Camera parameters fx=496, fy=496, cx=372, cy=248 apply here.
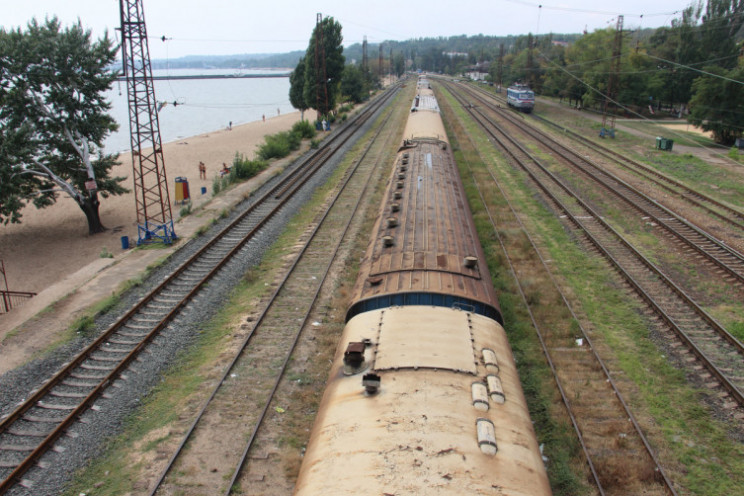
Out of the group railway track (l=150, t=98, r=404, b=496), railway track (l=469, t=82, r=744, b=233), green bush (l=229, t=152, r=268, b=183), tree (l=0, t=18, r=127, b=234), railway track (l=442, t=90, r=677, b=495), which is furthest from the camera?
green bush (l=229, t=152, r=268, b=183)

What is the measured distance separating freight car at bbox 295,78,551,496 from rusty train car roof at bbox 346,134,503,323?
0.04 meters

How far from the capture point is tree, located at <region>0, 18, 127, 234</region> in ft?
81.7

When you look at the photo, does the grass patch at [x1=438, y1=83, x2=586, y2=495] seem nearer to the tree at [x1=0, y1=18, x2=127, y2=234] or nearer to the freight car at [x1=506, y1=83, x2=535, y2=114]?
the tree at [x1=0, y1=18, x2=127, y2=234]

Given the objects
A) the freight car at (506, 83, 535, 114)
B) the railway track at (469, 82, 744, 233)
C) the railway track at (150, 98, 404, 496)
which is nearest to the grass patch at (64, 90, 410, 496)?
the railway track at (150, 98, 404, 496)

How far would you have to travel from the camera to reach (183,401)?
11.4 m

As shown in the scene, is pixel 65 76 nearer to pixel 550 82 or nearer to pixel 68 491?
pixel 68 491

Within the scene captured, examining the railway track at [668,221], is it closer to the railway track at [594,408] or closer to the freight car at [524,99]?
the railway track at [594,408]

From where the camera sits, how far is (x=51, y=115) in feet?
86.4

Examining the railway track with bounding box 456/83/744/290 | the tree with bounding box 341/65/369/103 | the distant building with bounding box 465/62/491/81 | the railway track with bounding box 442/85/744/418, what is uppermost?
the distant building with bounding box 465/62/491/81

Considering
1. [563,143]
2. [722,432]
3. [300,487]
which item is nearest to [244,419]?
[300,487]

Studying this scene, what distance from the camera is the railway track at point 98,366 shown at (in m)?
9.91

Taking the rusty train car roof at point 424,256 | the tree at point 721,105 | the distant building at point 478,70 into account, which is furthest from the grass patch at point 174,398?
the distant building at point 478,70

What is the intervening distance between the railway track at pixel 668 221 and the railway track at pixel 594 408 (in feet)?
20.6

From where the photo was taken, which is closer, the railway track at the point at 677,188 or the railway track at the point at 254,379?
the railway track at the point at 254,379
